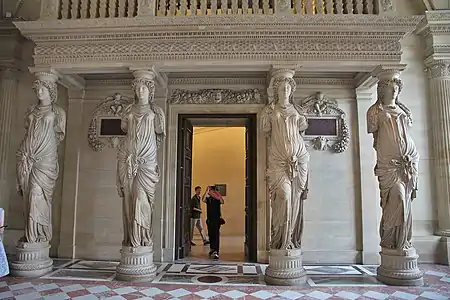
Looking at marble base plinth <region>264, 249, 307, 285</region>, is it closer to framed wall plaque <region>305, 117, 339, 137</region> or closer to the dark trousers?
the dark trousers

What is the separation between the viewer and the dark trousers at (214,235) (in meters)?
6.73

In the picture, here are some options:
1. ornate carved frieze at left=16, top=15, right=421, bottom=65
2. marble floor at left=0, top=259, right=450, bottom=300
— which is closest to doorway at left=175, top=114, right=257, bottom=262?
marble floor at left=0, top=259, right=450, bottom=300

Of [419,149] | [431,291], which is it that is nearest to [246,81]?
[419,149]

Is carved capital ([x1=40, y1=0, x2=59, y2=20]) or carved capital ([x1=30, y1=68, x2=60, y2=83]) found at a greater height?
carved capital ([x1=40, y1=0, x2=59, y2=20])

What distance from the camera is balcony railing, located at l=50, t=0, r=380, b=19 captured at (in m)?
5.21

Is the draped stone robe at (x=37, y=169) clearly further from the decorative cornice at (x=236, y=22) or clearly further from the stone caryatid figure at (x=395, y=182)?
the stone caryatid figure at (x=395, y=182)

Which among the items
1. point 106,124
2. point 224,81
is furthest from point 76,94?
point 224,81

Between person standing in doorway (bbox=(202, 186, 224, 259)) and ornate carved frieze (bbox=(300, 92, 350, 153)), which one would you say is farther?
person standing in doorway (bbox=(202, 186, 224, 259))

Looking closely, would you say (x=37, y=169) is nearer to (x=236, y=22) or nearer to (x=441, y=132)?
(x=236, y=22)

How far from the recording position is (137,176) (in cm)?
477

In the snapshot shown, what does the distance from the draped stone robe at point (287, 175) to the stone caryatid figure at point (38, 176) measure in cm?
327

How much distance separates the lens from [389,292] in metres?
4.27

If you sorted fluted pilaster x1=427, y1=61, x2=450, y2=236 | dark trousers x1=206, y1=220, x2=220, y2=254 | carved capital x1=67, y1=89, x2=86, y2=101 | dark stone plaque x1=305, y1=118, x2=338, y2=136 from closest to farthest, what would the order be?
1. fluted pilaster x1=427, y1=61, x2=450, y2=236
2. dark stone plaque x1=305, y1=118, x2=338, y2=136
3. carved capital x1=67, y1=89, x2=86, y2=101
4. dark trousers x1=206, y1=220, x2=220, y2=254

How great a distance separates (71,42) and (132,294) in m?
3.73
